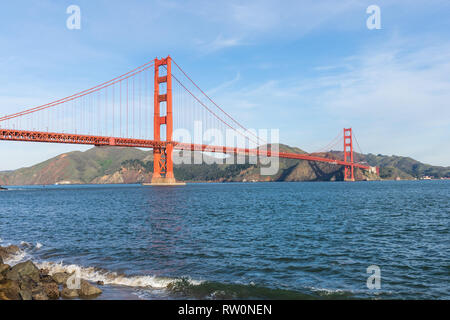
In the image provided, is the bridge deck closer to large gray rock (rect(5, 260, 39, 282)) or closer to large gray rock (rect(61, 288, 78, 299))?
large gray rock (rect(5, 260, 39, 282))

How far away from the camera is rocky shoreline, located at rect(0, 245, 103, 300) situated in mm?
8391

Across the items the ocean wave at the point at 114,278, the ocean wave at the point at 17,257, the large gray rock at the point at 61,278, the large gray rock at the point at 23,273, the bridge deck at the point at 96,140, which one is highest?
the bridge deck at the point at 96,140

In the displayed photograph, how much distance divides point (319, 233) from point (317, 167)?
183m

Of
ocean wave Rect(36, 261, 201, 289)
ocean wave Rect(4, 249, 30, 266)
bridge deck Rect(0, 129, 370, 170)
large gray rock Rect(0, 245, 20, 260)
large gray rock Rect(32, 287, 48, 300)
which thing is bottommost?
ocean wave Rect(4, 249, 30, 266)

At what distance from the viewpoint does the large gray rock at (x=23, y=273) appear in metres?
9.91

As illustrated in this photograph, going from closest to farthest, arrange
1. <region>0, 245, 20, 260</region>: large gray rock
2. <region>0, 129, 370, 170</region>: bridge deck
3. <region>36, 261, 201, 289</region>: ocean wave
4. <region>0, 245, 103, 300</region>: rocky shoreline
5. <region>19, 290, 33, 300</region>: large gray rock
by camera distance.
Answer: <region>19, 290, 33, 300</region>: large gray rock
<region>0, 245, 103, 300</region>: rocky shoreline
<region>36, 261, 201, 289</region>: ocean wave
<region>0, 245, 20, 260</region>: large gray rock
<region>0, 129, 370, 170</region>: bridge deck

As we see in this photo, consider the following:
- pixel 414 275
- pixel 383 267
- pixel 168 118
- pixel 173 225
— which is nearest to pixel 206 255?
pixel 383 267

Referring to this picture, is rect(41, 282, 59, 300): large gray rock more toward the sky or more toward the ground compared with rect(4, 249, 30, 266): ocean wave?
more toward the sky

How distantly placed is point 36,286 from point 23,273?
102cm

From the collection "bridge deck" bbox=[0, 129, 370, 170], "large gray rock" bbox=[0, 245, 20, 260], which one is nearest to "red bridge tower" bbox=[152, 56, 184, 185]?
"bridge deck" bbox=[0, 129, 370, 170]

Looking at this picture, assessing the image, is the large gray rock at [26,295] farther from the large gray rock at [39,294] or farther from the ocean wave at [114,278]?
the ocean wave at [114,278]

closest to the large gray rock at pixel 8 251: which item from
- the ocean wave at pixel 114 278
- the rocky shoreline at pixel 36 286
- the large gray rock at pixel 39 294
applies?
the ocean wave at pixel 114 278

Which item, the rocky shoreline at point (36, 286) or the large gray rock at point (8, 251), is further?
the large gray rock at point (8, 251)

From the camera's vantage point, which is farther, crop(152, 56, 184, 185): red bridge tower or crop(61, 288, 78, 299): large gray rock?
crop(152, 56, 184, 185): red bridge tower
